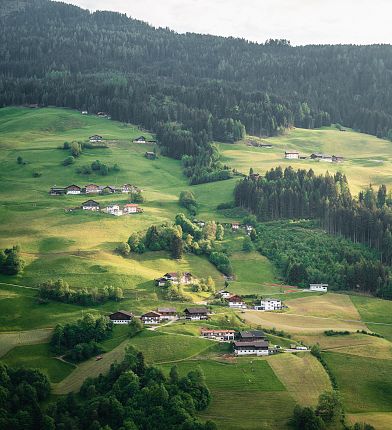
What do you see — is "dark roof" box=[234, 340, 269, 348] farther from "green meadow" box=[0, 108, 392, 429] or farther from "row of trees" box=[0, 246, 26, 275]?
"row of trees" box=[0, 246, 26, 275]

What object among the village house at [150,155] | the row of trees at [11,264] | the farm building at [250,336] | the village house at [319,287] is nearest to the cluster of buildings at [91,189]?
the village house at [150,155]

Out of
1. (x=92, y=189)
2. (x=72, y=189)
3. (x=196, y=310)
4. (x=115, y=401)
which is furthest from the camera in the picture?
(x=92, y=189)

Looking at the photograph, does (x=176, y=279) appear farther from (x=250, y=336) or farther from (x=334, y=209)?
(x=334, y=209)

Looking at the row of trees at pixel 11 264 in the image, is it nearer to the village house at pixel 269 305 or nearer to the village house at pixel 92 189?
the village house at pixel 269 305

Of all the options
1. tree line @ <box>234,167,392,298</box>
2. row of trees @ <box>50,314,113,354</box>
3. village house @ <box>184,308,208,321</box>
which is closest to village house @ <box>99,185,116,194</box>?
tree line @ <box>234,167,392,298</box>

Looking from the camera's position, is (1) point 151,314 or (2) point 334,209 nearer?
(1) point 151,314

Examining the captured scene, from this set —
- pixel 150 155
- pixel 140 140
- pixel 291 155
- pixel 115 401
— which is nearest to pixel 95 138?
pixel 140 140
